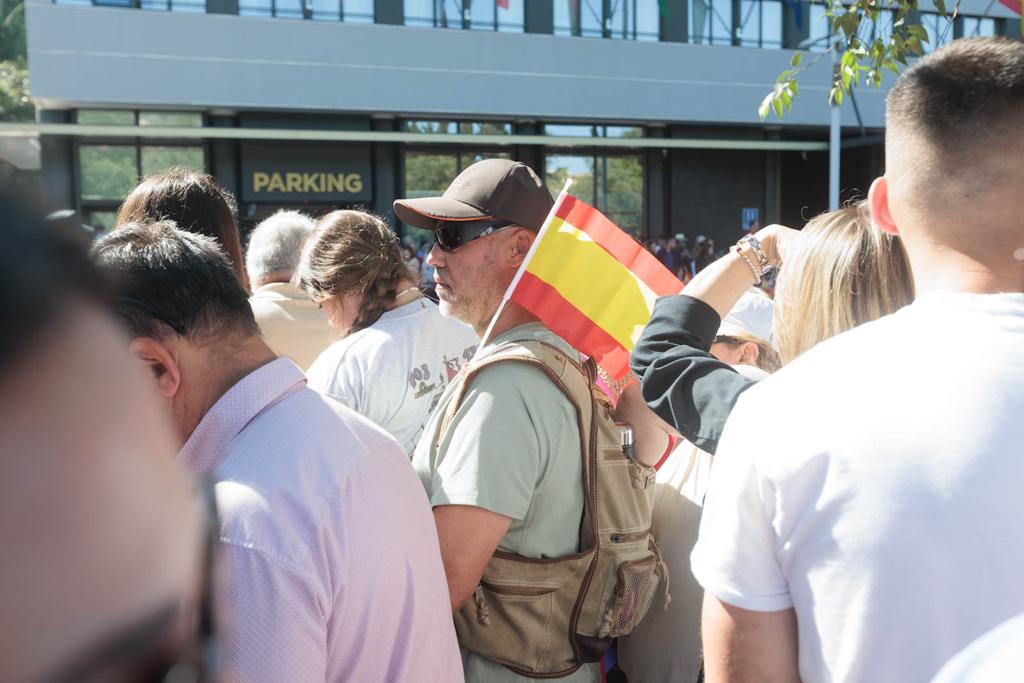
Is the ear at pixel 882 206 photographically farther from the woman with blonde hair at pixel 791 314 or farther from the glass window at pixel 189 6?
the glass window at pixel 189 6

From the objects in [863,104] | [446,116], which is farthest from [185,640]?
[863,104]

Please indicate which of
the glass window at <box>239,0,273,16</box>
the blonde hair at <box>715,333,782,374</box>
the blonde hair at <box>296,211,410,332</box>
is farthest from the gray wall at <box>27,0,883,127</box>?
the blonde hair at <box>715,333,782,374</box>

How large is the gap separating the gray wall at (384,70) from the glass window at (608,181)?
134 cm

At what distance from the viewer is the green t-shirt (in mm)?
2121

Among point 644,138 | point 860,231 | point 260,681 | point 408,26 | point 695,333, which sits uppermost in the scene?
point 408,26

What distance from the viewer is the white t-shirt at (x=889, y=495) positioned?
4.08 ft

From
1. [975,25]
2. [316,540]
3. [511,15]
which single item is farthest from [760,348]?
[975,25]

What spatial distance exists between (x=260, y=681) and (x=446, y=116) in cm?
2296

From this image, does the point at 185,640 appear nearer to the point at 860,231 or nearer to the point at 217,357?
the point at 217,357

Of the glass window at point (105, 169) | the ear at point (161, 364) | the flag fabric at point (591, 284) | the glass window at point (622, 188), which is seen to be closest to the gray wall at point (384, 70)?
the glass window at point (105, 169)

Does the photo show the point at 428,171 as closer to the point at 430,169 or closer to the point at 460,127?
the point at 430,169

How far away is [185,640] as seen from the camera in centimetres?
50

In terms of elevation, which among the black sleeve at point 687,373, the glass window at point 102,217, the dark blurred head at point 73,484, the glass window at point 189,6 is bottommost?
the black sleeve at point 687,373

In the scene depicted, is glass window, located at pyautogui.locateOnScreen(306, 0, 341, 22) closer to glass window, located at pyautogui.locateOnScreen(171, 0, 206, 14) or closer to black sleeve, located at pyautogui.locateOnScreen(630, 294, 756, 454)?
glass window, located at pyautogui.locateOnScreen(171, 0, 206, 14)
